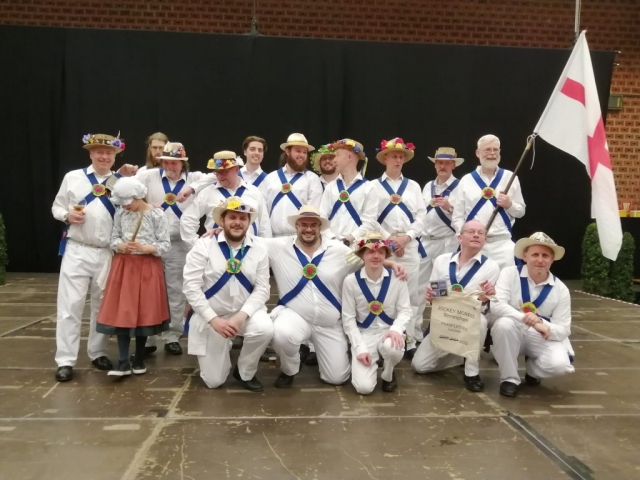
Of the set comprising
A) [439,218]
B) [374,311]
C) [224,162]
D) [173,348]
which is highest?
[224,162]

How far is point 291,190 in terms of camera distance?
188 inches

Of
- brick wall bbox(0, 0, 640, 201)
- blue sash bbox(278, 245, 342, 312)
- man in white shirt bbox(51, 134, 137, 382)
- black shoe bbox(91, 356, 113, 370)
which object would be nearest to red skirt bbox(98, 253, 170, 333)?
man in white shirt bbox(51, 134, 137, 382)

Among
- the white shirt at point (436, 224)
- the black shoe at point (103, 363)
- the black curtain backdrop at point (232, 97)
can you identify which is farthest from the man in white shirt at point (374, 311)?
the black curtain backdrop at point (232, 97)

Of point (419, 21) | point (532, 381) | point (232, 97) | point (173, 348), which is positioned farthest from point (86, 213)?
point (419, 21)

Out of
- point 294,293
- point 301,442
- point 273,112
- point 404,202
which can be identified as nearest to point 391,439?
point 301,442

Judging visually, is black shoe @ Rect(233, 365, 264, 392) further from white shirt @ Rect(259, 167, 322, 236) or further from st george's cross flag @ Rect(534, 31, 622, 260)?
st george's cross flag @ Rect(534, 31, 622, 260)

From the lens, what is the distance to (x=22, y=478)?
241cm

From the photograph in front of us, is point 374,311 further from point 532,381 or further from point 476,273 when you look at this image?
point 532,381

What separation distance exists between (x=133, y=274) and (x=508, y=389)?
8.20ft

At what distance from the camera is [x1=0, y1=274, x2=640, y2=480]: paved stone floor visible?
2.54m

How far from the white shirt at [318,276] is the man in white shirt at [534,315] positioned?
1.00 metres

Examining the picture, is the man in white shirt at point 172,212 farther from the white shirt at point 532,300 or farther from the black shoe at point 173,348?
the white shirt at point 532,300

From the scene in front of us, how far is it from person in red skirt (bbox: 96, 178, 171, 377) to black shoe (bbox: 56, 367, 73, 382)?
0.28 metres

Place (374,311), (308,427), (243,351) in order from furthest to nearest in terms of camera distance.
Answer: (374,311)
(243,351)
(308,427)
